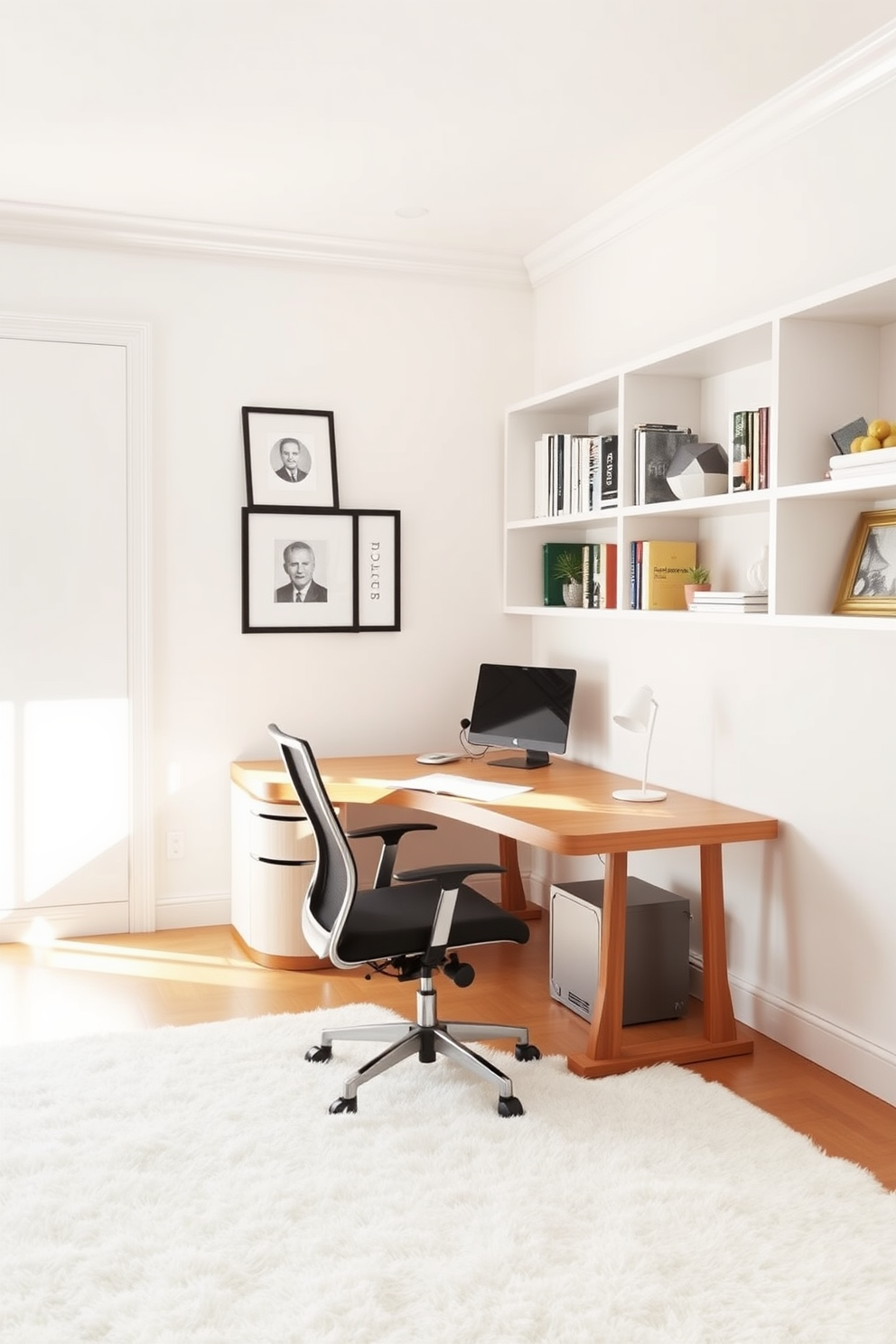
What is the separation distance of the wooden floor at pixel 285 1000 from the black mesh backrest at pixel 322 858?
2.52 feet

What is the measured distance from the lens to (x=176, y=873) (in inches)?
183

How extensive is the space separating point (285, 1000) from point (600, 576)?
185cm

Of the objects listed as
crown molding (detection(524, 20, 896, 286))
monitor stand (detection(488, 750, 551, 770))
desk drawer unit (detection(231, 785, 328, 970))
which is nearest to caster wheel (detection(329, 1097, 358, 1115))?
desk drawer unit (detection(231, 785, 328, 970))

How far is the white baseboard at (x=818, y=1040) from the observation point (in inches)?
121

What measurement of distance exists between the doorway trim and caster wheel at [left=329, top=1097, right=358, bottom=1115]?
6.21ft

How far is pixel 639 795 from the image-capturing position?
3691 mm

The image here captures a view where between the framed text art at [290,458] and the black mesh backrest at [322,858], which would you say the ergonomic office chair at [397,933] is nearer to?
the black mesh backrest at [322,858]

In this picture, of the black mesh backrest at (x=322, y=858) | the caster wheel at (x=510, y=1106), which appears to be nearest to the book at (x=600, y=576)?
the black mesh backrest at (x=322, y=858)

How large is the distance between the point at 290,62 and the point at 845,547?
197cm

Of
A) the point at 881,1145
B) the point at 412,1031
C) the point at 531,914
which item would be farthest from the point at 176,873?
the point at 881,1145

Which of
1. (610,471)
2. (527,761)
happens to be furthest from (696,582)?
(527,761)

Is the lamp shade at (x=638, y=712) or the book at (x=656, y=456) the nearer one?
the lamp shade at (x=638, y=712)

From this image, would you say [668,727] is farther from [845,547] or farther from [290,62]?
[290,62]

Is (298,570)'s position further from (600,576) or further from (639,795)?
(639,795)
